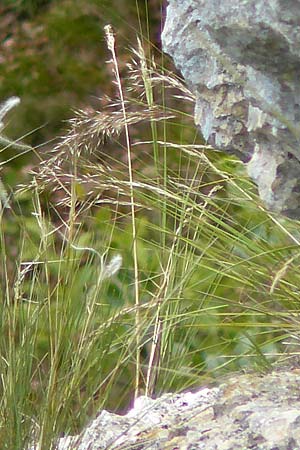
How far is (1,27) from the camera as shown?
403cm

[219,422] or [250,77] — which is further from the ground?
[250,77]

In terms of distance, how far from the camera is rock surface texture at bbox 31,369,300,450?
3.80 ft

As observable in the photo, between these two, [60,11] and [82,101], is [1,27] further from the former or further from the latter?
[82,101]

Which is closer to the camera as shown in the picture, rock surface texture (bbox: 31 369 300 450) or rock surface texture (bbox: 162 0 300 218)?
rock surface texture (bbox: 162 0 300 218)

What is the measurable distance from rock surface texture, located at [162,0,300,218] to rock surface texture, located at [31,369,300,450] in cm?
25

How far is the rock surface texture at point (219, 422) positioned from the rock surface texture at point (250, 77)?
248 mm

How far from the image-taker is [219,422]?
1.22 meters

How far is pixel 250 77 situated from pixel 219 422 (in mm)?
457

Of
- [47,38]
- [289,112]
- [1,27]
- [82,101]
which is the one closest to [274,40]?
[289,112]

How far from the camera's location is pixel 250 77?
97 centimetres

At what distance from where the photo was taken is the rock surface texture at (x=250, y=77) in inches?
34.4

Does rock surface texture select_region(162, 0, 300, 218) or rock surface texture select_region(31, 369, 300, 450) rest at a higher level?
rock surface texture select_region(162, 0, 300, 218)

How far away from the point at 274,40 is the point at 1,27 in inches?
129

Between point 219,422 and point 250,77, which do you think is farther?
point 219,422
